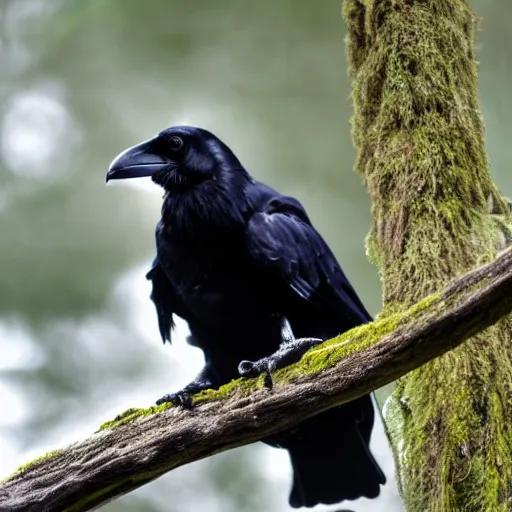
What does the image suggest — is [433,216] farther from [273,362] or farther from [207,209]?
[273,362]

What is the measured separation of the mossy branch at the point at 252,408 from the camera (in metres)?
1.25

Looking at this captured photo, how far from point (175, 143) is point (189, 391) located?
683 mm

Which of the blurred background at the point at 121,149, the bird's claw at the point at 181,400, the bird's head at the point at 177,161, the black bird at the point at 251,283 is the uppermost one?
the blurred background at the point at 121,149

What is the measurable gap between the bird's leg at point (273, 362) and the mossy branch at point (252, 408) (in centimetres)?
2

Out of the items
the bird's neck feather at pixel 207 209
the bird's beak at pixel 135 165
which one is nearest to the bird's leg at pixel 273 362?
the bird's neck feather at pixel 207 209

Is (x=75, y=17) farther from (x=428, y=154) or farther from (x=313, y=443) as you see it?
(x=313, y=443)

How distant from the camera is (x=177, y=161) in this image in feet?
6.37

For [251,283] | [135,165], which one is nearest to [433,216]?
[251,283]

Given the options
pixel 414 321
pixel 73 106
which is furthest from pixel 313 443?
pixel 73 106

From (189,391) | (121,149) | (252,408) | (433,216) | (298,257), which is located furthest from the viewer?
(121,149)

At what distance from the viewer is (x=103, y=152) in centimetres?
344

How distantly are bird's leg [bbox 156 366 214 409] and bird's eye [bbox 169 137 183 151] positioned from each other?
1.99ft

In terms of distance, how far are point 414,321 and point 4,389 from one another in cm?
243

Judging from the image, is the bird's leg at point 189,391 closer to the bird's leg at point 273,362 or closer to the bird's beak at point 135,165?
the bird's leg at point 273,362
